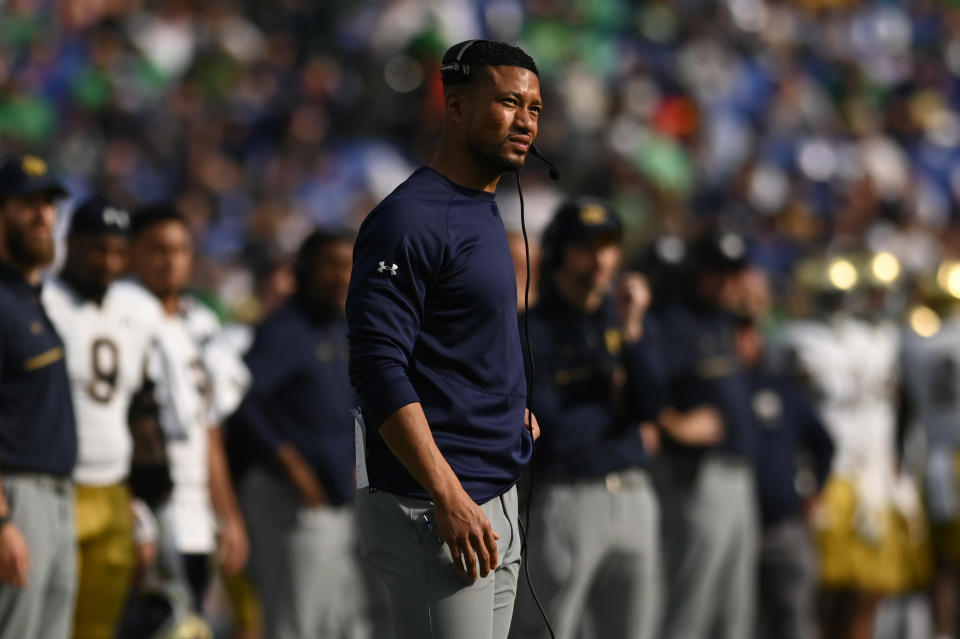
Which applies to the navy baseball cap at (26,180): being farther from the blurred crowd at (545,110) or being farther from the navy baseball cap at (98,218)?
the blurred crowd at (545,110)

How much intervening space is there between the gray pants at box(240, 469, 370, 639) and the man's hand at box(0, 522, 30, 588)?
7.06ft

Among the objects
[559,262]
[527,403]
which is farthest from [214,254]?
[527,403]

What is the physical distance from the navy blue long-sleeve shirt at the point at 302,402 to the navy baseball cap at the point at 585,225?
1.45m

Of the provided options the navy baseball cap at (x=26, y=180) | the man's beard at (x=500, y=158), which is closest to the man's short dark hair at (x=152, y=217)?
the navy baseball cap at (x=26, y=180)

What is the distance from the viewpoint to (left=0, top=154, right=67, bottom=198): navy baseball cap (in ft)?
17.8

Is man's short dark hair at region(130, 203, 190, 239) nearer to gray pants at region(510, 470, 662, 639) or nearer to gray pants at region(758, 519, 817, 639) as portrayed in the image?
gray pants at region(510, 470, 662, 639)

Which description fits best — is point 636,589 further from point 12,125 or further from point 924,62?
point 924,62

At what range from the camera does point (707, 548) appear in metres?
7.57

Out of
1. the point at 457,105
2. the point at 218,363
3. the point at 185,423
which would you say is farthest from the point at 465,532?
the point at 218,363

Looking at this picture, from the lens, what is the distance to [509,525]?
3.72 meters

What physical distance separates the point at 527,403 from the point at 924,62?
18.5 m

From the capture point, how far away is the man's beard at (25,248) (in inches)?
213

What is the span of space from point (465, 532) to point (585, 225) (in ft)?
10.5

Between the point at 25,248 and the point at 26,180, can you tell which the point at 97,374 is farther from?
the point at 26,180
